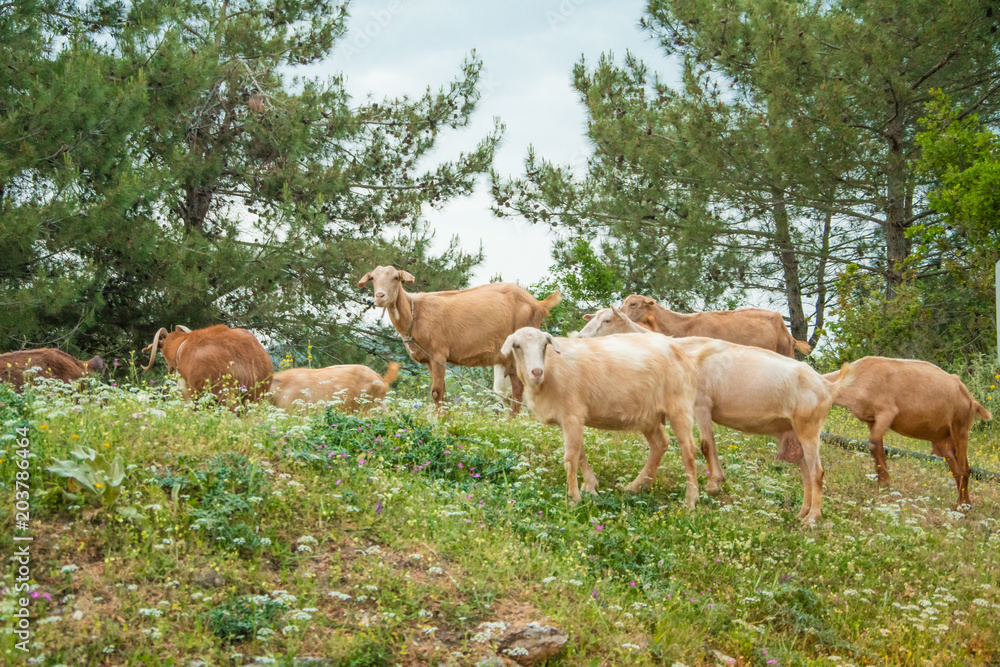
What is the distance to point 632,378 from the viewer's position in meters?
8.12

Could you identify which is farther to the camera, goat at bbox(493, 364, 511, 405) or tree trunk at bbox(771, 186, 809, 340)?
tree trunk at bbox(771, 186, 809, 340)

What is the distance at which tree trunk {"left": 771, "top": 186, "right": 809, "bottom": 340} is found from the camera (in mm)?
20719

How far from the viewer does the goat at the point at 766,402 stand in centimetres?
838

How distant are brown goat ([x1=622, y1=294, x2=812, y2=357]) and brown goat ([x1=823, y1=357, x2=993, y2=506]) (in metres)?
3.28

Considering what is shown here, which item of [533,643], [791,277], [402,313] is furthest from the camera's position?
[791,277]

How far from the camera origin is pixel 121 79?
1700cm

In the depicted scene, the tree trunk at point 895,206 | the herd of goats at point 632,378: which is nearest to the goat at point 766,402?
the herd of goats at point 632,378

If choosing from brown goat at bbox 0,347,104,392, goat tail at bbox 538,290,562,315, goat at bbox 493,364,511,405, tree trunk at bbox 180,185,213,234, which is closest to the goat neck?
goat at bbox 493,364,511,405

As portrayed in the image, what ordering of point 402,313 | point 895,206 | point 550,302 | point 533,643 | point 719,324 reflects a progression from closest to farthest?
1. point 533,643
2. point 402,313
3. point 550,302
4. point 719,324
5. point 895,206

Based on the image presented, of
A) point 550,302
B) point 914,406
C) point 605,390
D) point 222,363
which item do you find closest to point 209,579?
point 605,390

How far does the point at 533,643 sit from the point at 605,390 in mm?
3144

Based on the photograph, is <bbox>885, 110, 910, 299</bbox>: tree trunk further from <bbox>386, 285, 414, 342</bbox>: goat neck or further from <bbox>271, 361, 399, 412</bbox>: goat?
<bbox>271, 361, 399, 412</bbox>: goat

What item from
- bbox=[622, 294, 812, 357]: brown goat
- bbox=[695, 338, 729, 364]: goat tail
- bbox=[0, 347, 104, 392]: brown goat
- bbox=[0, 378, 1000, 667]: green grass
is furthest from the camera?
bbox=[622, 294, 812, 357]: brown goat

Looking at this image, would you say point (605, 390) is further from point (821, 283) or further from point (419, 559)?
point (821, 283)
